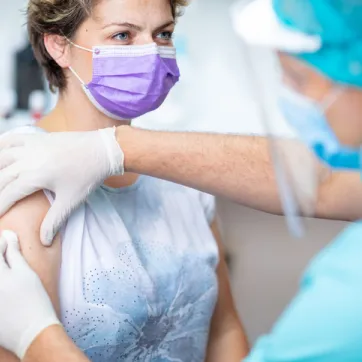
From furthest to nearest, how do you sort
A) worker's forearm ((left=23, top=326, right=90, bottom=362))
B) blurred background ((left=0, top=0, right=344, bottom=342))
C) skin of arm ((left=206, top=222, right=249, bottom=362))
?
blurred background ((left=0, top=0, right=344, bottom=342))
skin of arm ((left=206, top=222, right=249, bottom=362))
worker's forearm ((left=23, top=326, right=90, bottom=362))

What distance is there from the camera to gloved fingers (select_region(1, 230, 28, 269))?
161 centimetres

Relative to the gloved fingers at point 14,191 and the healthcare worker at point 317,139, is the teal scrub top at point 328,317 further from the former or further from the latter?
the gloved fingers at point 14,191

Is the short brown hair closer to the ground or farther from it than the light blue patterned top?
farther from it

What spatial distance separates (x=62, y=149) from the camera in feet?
5.54

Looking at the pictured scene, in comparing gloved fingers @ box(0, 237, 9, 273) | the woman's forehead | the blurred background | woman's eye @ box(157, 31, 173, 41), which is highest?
the woman's forehead

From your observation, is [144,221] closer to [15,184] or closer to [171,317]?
[171,317]

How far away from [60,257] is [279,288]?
2.60 meters

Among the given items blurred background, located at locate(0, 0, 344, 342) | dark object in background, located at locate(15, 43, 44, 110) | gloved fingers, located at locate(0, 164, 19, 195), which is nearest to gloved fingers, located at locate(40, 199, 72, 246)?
gloved fingers, located at locate(0, 164, 19, 195)


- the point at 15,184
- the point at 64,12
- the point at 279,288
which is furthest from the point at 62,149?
the point at 279,288

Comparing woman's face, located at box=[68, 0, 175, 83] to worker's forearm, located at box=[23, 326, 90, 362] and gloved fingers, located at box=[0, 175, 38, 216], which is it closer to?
gloved fingers, located at box=[0, 175, 38, 216]

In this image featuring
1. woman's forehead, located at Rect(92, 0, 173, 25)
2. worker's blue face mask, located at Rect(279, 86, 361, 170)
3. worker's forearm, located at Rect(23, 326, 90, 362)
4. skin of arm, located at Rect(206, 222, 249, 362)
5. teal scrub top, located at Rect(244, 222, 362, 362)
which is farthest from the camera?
skin of arm, located at Rect(206, 222, 249, 362)

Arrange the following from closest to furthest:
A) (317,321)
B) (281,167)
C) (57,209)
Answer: (317,321) → (281,167) → (57,209)

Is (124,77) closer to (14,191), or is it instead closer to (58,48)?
(58,48)

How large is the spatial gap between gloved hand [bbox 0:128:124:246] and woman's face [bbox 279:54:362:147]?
606 mm
